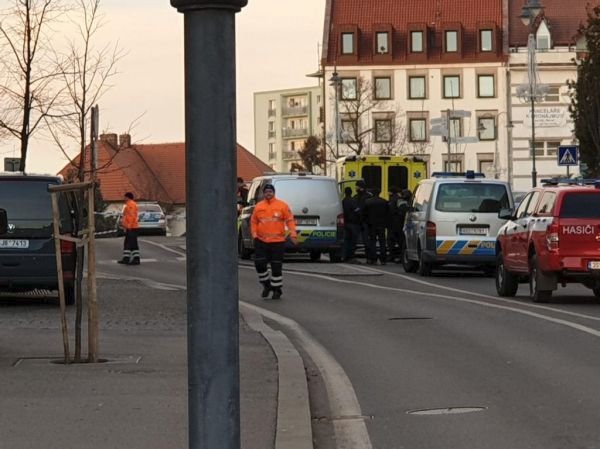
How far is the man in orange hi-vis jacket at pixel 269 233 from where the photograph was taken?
23.2 metres

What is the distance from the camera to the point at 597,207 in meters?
21.5

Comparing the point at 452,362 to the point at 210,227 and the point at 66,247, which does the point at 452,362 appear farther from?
the point at 210,227

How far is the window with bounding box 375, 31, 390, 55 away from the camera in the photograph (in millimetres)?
102375

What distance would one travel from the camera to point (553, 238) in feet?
70.2

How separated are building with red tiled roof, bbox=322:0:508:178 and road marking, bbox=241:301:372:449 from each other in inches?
3343

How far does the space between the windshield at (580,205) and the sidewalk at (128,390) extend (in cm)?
536

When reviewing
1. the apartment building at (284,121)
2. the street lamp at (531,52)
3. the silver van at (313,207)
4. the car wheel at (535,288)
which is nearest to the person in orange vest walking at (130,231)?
the silver van at (313,207)

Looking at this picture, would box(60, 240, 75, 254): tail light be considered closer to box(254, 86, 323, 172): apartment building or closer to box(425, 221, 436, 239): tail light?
box(425, 221, 436, 239): tail light

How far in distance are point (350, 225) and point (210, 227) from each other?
3161cm

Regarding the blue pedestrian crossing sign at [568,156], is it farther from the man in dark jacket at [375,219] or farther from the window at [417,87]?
the window at [417,87]

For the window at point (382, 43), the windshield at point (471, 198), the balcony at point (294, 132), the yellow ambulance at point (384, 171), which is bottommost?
the windshield at point (471, 198)

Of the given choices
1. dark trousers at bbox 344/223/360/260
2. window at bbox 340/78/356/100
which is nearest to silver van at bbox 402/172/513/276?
dark trousers at bbox 344/223/360/260

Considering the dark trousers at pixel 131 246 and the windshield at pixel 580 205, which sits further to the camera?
the dark trousers at pixel 131 246

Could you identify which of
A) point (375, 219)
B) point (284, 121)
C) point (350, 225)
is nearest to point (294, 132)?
point (284, 121)
